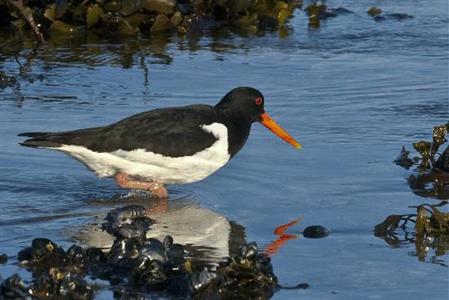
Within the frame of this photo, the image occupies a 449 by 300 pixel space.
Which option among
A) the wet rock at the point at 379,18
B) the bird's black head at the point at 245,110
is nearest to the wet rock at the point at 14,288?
the bird's black head at the point at 245,110

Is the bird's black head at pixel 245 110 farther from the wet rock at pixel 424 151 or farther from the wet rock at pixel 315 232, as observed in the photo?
the wet rock at pixel 315 232

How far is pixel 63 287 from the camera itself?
202 inches

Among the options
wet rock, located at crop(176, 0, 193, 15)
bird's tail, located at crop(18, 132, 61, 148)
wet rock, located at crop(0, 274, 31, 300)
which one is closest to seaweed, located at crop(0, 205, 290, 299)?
wet rock, located at crop(0, 274, 31, 300)

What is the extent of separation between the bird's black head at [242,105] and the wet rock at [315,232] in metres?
1.50

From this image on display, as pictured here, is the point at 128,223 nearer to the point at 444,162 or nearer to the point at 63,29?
the point at 444,162

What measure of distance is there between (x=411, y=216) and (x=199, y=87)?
3.69 meters

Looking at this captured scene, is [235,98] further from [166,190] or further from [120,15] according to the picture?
[120,15]

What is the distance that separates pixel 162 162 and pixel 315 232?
1.33 metres

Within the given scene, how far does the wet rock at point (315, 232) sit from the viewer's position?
6258 mm

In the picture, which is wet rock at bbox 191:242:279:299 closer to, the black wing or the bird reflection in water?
the bird reflection in water

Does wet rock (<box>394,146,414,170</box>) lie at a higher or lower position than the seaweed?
lower

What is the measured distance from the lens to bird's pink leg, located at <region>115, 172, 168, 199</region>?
7.27 meters

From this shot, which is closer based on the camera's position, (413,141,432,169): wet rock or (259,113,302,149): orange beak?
(413,141,432,169): wet rock

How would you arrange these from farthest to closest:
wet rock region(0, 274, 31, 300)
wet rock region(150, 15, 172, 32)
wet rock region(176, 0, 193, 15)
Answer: wet rock region(176, 0, 193, 15)
wet rock region(150, 15, 172, 32)
wet rock region(0, 274, 31, 300)
